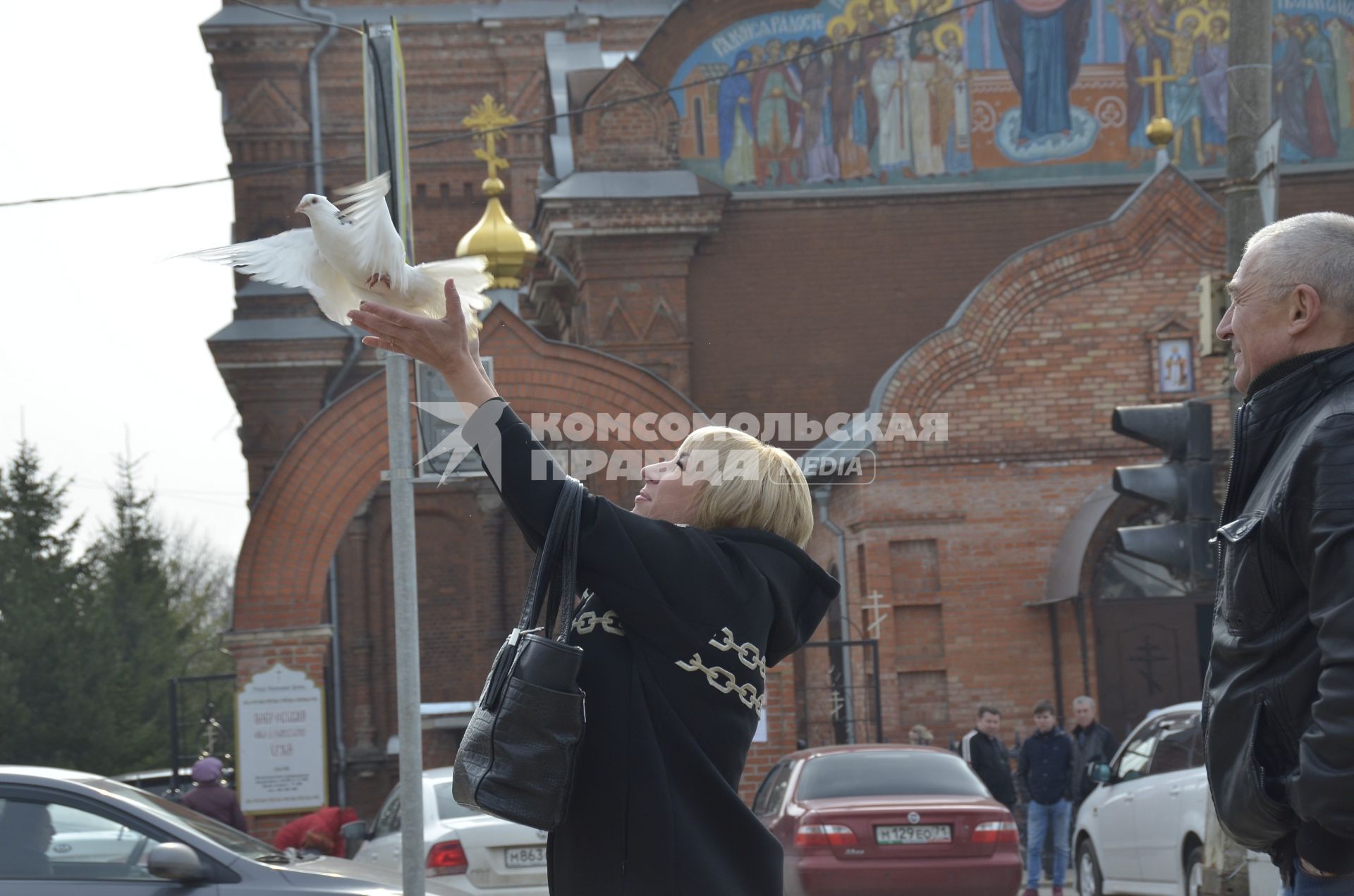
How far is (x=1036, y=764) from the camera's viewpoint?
44.1 feet

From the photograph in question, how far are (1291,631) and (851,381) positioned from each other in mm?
18145

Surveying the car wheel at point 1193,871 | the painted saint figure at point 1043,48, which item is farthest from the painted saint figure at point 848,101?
the car wheel at point 1193,871

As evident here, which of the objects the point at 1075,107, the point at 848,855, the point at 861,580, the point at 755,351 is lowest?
the point at 848,855

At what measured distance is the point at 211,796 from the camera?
12891 mm

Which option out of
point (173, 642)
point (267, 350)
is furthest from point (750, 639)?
point (173, 642)

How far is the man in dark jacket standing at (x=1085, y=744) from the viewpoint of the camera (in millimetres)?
13492

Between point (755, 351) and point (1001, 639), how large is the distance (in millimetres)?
5006

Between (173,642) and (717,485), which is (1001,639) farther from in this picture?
(173,642)

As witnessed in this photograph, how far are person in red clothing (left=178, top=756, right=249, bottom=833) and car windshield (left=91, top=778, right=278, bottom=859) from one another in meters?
5.87

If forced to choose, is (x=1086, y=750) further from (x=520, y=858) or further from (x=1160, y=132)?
(x=1160, y=132)

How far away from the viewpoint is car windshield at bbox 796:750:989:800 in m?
11.5

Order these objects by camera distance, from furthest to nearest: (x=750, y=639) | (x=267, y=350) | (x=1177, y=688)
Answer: (x=267, y=350) → (x=1177, y=688) → (x=750, y=639)

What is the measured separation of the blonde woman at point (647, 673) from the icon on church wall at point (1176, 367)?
15.7 metres

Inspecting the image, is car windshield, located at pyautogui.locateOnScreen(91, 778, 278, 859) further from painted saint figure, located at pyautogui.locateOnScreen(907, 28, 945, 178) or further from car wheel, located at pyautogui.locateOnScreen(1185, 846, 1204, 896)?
painted saint figure, located at pyautogui.locateOnScreen(907, 28, 945, 178)
